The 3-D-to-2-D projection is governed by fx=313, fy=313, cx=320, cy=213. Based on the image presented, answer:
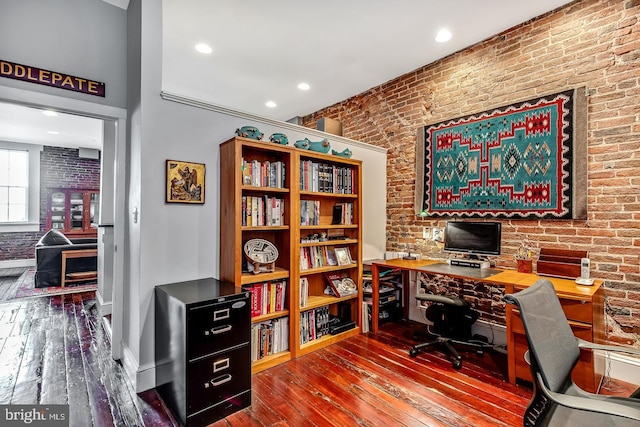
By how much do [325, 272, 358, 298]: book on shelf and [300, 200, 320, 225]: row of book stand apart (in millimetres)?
634

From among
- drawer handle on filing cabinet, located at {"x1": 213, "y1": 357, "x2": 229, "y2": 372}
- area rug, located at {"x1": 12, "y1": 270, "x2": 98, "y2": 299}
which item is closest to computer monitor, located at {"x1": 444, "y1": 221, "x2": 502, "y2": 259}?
drawer handle on filing cabinet, located at {"x1": 213, "y1": 357, "x2": 229, "y2": 372}

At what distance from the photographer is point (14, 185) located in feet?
24.0

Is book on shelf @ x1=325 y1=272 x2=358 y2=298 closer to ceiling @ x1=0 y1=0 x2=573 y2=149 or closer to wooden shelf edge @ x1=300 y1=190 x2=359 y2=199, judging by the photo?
wooden shelf edge @ x1=300 y1=190 x2=359 y2=199

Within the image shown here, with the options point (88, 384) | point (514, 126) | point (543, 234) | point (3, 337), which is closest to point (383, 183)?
point (514, 126)

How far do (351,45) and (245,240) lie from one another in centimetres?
238

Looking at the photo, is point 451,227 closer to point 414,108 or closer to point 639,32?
point 414,108

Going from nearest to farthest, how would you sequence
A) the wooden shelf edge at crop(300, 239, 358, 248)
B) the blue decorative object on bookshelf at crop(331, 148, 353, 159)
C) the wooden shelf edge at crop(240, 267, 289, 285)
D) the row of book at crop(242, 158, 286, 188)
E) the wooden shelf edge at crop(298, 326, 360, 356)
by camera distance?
the wooden shelf edge at crop(240, 267, 289, 285), the row of book at crop(242, 158, 286, 188), the wooden shelf edge at crop(298, 326, 360, 356), the wooden shelf edge at crop(300, 239, 358, 248), the blue decorative object on bookshelf at crop(331, 148, 353, 159)

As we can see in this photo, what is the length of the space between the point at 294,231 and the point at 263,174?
58 centimetres

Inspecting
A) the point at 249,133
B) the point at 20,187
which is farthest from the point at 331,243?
the point at 20,187

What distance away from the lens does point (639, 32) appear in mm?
2396

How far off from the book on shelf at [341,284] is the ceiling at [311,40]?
2.51 meters

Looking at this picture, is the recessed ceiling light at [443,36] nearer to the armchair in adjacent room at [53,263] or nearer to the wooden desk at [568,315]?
the wooden desk at [568,315]

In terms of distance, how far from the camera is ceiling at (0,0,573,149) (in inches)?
110

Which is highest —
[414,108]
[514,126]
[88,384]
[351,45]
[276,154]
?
[351,45]
